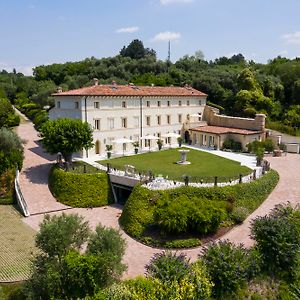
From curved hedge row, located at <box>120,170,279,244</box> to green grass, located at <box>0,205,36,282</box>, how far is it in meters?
7.12

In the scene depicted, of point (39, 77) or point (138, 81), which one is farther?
point (39, 77)

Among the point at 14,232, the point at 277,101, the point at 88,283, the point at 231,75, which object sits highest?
the point at 231,75

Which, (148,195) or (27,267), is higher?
(148,195)

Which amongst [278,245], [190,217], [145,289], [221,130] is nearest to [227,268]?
[278,245]

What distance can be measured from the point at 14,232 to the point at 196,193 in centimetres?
1383

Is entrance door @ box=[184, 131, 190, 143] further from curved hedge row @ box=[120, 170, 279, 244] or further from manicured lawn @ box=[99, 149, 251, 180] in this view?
curved hedge row @ box=[120, 170, 279, 244]

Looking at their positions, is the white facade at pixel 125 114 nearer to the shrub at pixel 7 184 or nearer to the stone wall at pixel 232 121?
the stone wall at pixel 232 121

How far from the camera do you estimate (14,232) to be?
90.4ft

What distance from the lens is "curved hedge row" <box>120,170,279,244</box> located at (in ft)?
90.2

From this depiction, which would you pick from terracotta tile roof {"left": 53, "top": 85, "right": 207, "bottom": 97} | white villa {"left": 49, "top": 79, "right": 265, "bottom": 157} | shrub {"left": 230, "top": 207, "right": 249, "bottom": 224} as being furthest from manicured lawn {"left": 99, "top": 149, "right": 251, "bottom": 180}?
terracotta tile roof {"left": 53, "top": 85, "right": 207, "bottom": 97}

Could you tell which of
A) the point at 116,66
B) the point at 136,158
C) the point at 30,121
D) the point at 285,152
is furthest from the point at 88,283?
the point at 116,66

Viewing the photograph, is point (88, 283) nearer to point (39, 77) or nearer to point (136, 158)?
point (136, 158)

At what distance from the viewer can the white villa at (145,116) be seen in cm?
4128

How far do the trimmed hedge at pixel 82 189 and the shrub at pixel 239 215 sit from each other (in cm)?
1141
